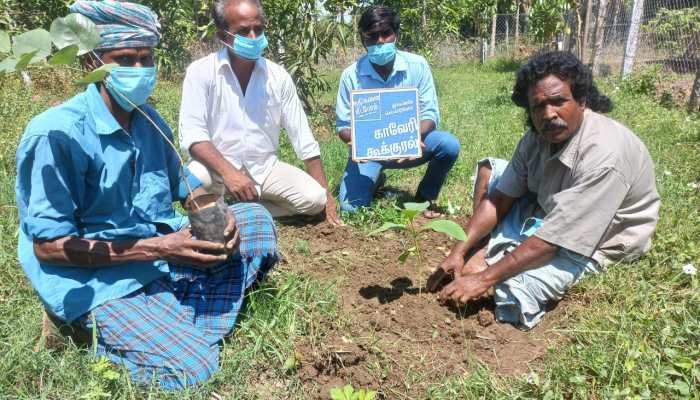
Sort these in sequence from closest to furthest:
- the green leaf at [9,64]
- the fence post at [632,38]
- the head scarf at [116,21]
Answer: the green leaf at [9,64], the head scarf at [116,21], the fence post at [632,38]

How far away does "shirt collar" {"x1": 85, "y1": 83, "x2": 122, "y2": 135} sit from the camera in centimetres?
199

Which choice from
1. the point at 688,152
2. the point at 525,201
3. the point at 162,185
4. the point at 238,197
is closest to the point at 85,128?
the point at 162,185

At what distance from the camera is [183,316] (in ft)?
7.08

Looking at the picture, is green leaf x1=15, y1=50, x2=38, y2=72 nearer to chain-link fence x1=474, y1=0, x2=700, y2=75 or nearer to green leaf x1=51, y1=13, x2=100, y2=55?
green leaf x1=51, y1=13, x2=100, y2=55

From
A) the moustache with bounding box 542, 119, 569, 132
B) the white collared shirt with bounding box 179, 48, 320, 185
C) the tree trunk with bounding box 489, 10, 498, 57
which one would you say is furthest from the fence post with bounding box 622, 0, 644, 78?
the tree trunk with bounding box 489, 10, 498, 57

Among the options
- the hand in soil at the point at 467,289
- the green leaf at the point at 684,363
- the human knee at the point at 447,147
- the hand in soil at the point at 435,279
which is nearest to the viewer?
the green leaf at the point at 684,363

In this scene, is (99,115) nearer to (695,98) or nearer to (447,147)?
(447,147)

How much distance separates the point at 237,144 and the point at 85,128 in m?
1.52

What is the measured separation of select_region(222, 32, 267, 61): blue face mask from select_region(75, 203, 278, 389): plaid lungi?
115cm

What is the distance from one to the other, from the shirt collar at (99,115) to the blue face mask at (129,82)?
57mm

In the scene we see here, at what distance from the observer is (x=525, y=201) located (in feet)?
9.23

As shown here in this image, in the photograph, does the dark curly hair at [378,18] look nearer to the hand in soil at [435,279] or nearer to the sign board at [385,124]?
the sign board at [385,124]

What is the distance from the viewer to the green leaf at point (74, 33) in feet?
4.72

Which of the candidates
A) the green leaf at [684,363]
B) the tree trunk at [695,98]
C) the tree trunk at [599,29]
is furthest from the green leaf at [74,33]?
the tree trunk at [599,29]
